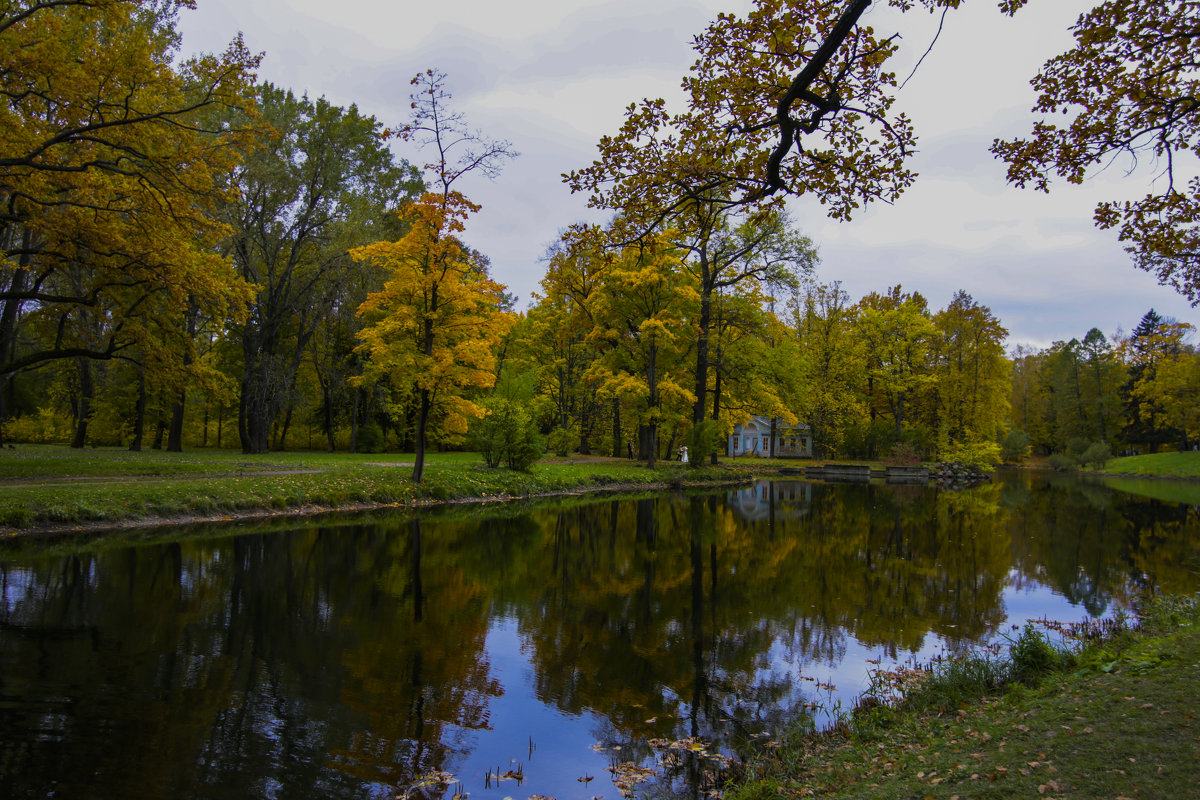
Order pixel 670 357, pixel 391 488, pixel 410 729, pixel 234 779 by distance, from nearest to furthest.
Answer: pixel 234 779 → pixel 410 729 → pixel 391 488 → pixel 670 357

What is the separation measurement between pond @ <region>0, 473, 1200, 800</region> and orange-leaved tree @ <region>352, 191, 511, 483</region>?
505cm

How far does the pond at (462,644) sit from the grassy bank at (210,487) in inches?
64.6

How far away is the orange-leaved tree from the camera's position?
18203mm

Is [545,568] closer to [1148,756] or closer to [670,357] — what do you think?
[1148,756]

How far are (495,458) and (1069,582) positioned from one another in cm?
1723

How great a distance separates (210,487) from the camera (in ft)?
50.7

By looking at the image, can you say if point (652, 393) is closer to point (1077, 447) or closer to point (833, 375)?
point (833, 375)

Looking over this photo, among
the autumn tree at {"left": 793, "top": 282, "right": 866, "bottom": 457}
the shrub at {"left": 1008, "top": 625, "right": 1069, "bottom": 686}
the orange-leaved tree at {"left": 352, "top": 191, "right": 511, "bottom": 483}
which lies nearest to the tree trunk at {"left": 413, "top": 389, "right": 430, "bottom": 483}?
the orange-leaved tree at {"left": 352, "top": 191, "right": 511, "bottom": 483}

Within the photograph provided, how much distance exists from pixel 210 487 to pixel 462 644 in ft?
36.9

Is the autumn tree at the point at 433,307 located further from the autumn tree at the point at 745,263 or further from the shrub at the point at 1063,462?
the shrub at the point at 1063,462

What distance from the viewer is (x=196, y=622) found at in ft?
24.7

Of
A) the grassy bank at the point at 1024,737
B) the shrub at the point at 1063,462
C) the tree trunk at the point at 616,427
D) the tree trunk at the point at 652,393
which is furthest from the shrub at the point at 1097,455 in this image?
the grassy bank at the point at 1024,737

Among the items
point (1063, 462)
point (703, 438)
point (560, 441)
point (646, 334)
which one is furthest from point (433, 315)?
point (1063, 462)

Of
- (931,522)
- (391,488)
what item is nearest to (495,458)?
(391,488)
